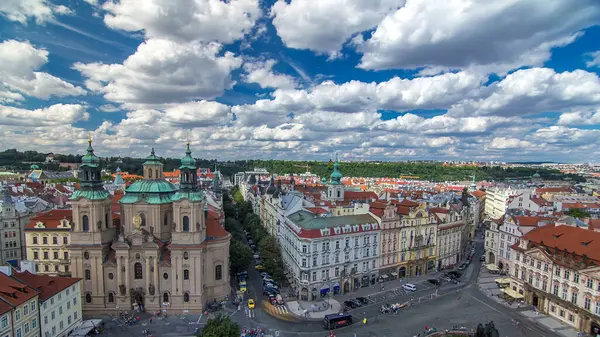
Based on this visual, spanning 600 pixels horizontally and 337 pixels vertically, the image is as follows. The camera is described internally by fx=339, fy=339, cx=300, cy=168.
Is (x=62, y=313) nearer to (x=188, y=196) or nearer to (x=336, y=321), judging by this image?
(x=188, y=196)

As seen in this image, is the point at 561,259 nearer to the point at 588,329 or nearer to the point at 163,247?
the point at 588,329

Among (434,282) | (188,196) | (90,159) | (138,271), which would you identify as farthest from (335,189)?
(90,159)

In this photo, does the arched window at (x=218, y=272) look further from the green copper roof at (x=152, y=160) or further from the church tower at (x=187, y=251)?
the green copper roof at (x=152, y=160)

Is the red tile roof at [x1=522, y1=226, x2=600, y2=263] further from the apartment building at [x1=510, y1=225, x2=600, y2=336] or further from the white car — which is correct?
the white car

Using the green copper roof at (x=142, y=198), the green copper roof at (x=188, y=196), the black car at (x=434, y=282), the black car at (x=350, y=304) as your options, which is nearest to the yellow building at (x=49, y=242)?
the green copper roof at (x=142, y=198)

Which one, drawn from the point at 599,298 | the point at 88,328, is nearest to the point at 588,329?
the point at 599,298

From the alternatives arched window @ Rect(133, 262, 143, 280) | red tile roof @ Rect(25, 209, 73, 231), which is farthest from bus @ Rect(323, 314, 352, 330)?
red tile roof @ Rect(25, 209, 73, 231)
